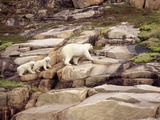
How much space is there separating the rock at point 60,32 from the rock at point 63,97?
323 inches

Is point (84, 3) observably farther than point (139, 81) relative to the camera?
Yes

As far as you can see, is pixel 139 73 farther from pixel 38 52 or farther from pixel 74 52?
pixel 38 52

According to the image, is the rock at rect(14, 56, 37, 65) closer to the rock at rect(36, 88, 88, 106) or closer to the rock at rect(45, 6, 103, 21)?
the rock at rect(36, 88, 88, 106)

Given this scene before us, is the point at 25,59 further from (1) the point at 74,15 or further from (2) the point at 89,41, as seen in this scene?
(1) the point at 74,15

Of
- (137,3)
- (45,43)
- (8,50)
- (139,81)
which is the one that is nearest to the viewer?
(139,81)

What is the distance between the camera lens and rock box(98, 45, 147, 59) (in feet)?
57.8

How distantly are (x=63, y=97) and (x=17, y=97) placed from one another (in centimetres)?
192

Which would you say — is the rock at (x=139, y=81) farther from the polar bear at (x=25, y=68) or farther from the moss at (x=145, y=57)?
the polar bear at (x=25, y=68)

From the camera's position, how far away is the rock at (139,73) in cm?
1484

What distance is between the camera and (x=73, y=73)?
16.0 metres

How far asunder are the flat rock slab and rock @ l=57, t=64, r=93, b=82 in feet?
11.8

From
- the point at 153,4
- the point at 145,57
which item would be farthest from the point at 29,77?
the point at 153,4

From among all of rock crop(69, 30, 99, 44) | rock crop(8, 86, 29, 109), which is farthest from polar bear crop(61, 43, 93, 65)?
rock crop(8, 86, 29, 109)

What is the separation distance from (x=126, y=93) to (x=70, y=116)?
6.99 ft
